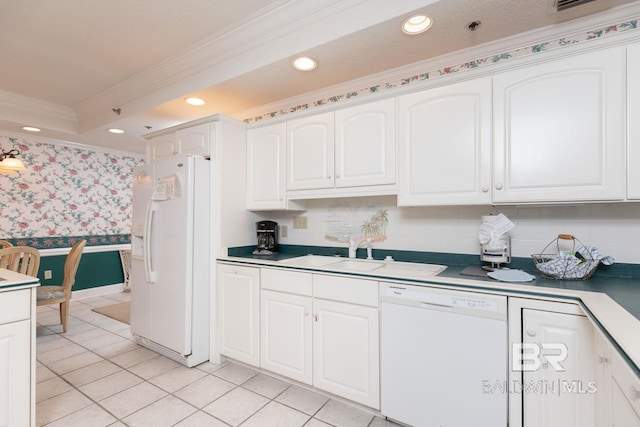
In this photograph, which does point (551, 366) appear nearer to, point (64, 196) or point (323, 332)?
point (323, 332)

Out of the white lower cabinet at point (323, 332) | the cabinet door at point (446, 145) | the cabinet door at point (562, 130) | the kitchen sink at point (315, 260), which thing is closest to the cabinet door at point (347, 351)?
the white lower cabinet at point (323, 332)

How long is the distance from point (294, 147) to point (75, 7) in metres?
1.71

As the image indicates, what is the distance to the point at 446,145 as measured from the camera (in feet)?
6.02

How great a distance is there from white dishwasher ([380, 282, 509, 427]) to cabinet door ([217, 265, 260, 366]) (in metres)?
1.05

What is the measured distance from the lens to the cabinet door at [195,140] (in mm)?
2637

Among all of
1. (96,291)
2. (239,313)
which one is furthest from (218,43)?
(96,291)

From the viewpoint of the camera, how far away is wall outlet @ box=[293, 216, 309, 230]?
2.83 m

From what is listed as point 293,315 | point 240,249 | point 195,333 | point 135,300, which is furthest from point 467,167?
point 135,300

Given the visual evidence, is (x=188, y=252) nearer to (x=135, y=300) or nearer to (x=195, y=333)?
(x=195, y=333)

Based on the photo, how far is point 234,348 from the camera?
2.46m

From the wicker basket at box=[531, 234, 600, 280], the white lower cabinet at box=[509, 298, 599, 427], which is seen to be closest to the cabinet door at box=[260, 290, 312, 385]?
the white lower cabinet at box=[509, 298, 599, 427]

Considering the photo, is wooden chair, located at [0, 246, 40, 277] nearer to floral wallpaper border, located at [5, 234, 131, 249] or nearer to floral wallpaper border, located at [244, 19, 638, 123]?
floral wallpaper border, located at [5, 234, 131, 249]

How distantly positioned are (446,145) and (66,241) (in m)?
5.14

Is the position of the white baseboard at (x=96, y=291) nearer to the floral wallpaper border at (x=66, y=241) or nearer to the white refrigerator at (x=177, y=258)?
the floral wallpaper border at (x=66, y=241)
